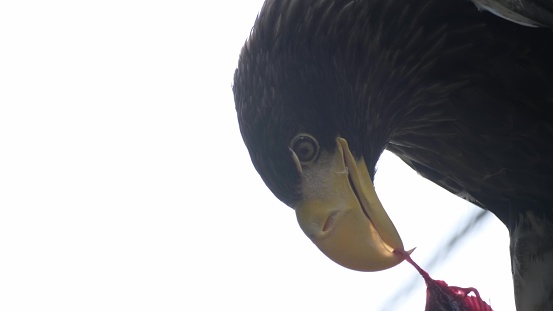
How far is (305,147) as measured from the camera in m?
2.18

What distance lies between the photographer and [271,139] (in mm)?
2197

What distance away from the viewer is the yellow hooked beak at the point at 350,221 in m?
2.08

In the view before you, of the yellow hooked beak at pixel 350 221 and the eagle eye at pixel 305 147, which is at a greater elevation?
the eagle eye at pixel 305 147

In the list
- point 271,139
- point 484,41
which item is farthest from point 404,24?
point 271,139

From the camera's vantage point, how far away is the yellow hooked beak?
2078 millimetres

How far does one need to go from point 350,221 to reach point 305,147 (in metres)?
0.17

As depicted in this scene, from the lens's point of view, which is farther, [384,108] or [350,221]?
[384,108]

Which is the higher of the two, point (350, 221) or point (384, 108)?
point (384, 108)

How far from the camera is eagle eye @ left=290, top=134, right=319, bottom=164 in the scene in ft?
7.11

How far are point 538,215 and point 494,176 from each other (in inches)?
4.3

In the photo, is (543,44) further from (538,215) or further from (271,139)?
(271,139)

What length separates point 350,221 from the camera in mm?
2092

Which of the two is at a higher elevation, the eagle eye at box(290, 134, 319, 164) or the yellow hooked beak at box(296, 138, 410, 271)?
the eagle eye at box(290, 134, 319, 164)

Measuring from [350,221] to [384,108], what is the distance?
261mm
